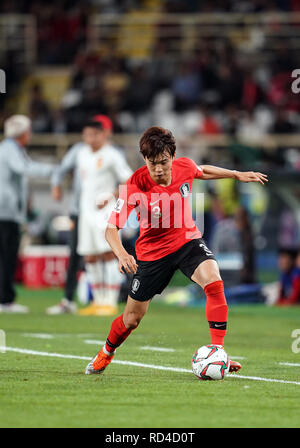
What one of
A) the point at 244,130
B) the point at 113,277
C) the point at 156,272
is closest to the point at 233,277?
the point at 113,277

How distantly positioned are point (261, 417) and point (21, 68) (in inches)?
906

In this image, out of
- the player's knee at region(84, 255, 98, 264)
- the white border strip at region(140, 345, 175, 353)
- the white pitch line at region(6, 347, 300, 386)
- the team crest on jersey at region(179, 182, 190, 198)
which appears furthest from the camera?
the player's knee at region(84, 255, 98, 264)

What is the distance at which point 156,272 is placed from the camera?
26.1 feet

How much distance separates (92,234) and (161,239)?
20.5ft

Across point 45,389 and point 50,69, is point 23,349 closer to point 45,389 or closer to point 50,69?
point 45,389

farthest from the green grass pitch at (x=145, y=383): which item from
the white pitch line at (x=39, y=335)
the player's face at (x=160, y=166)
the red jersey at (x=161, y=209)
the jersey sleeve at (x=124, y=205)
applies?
the player's face at (x=160, y=166)

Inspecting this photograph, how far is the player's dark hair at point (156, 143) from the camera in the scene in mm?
7590

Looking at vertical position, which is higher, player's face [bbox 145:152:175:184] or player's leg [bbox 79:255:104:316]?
player's face [bbox 145:152:175:184]

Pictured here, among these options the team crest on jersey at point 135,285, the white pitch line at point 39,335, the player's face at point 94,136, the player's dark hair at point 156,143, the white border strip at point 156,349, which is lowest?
the white pitch line at point 39,335

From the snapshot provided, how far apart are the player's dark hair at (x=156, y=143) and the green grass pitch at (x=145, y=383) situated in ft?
5.35

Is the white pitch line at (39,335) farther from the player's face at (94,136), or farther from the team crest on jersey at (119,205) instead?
the player's face at (94,136)

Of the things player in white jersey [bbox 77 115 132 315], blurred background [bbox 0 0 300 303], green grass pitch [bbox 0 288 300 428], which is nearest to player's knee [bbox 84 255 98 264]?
player in white jersey [bbox 77 115 132 315]

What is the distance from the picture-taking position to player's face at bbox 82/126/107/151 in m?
14.1

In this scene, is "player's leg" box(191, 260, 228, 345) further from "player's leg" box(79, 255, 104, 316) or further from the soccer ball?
"player's leg" box(79, 255, 104, 316)
